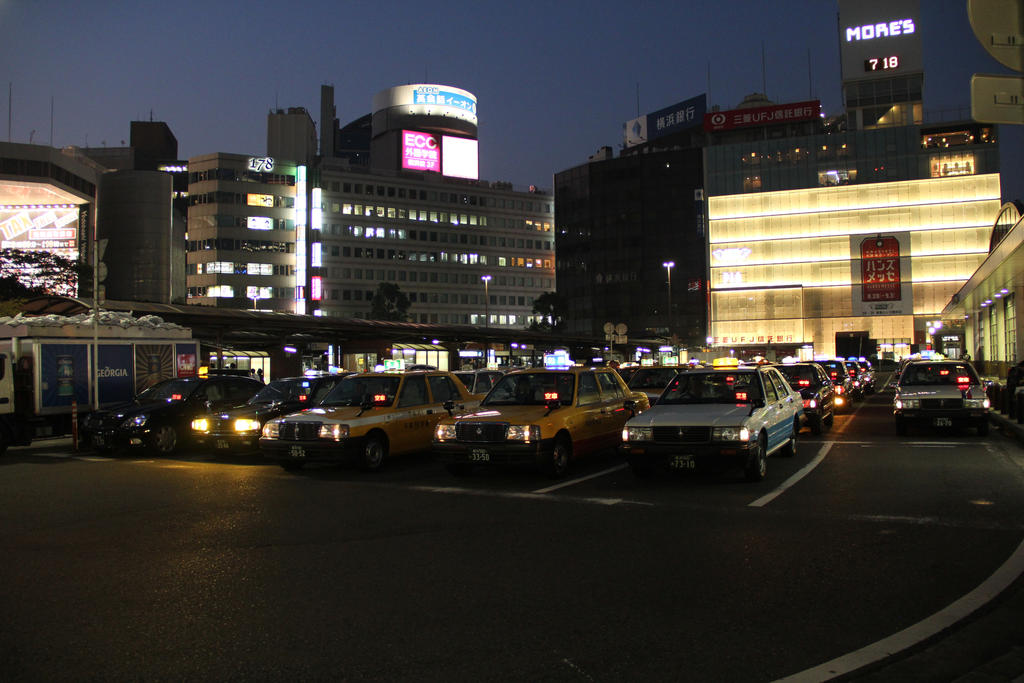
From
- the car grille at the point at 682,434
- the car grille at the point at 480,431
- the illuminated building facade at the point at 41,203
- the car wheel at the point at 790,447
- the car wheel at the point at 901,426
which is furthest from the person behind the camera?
the illuminated building facade at the point at 41,203

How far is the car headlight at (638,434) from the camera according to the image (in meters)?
10.7

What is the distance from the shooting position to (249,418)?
601 inches

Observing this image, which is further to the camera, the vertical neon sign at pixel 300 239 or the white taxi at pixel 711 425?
the vertical neon sign at pixel 300 239

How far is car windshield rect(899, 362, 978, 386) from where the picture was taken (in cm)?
1714

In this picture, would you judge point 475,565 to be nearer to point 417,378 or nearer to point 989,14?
point 989,14

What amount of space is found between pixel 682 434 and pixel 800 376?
1003 cm

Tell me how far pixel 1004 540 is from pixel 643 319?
11134 centimetres

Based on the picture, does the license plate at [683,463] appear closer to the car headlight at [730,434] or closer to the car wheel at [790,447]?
the car headlight at [730,434]

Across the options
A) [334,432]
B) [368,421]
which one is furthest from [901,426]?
[334,432]

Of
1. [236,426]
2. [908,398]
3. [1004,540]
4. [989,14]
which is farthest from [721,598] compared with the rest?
[908,398]

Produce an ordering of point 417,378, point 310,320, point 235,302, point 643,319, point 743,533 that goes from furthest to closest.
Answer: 1. point 643,319
2. point 235,302
3. point 310,320
4. point 417,378
5. point 743,533

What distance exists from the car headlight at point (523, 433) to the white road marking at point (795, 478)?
328cm

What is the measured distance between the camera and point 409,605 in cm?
552

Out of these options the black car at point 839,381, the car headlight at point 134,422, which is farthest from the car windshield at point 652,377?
the car headlight at point 134,422
